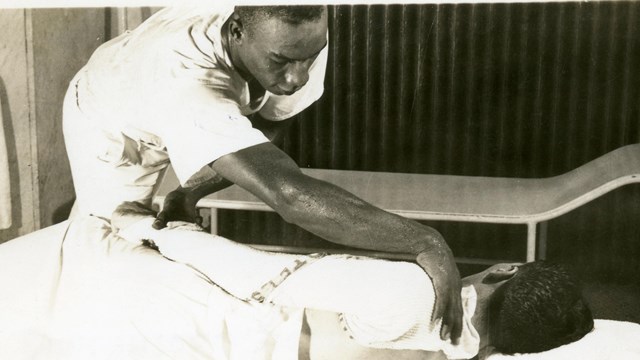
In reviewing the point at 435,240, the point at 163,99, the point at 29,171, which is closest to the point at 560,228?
the point at 435,240

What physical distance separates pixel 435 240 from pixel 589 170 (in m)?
0.31

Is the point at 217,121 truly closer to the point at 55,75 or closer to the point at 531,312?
the point at 55,75

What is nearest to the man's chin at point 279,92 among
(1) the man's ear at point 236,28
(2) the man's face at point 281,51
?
(2) the man's face at point 281,51

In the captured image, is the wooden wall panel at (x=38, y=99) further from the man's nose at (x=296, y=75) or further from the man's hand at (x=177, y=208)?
the man's nose at (x=296, y=75)

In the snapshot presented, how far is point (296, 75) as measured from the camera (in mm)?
1247

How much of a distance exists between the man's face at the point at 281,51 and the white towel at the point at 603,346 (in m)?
0.58

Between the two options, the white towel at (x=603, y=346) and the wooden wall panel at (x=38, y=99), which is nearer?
the white towel at (x=603, y=346)

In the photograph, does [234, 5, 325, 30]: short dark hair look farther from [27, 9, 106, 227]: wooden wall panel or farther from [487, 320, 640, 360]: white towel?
[487, 320, 640, 360]: white towel

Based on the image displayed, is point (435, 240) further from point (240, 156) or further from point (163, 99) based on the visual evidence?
point (163, 99)

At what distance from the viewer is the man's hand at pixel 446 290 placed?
1.15 meters

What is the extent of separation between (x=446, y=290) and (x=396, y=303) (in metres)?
0.08

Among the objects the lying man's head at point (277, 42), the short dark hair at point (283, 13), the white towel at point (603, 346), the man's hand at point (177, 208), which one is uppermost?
the short dark hair at point (283, 13)

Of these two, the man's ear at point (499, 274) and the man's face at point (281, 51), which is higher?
the man's face at point (281, 51)

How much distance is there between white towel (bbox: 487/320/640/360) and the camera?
1.20 metres
